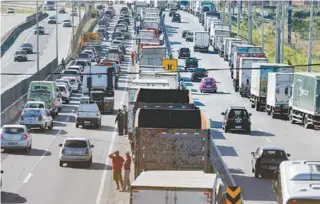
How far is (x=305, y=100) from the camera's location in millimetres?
55094

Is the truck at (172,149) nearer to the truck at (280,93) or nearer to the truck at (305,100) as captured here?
the truck at (305,100)

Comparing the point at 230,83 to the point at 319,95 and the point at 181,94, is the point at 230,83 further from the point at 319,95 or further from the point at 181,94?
the point at 181,94

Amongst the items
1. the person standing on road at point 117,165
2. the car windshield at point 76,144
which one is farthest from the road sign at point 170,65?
the person standing on road at point 117,165

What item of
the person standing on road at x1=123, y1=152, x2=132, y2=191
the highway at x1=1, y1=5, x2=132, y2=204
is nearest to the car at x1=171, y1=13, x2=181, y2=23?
the highway at x1=1, y1=5, x2=132, y2=204

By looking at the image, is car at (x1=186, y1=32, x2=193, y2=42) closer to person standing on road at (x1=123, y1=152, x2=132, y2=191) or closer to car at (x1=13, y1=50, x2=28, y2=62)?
car at (x1=13, y1=50, x2=28, y2=62)

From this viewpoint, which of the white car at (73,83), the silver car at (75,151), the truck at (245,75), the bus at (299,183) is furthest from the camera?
the white car at (73,83)

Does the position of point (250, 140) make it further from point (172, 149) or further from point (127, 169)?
point (172, 149)

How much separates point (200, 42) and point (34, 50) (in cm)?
2137

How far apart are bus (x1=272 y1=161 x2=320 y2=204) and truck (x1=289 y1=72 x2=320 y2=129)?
3238 centimetres

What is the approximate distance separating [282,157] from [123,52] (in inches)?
3077

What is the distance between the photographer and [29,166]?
3928 cm

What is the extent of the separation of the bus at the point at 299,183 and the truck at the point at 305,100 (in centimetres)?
3238

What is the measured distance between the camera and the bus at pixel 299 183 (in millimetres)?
18156

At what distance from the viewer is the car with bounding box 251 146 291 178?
119 feet
